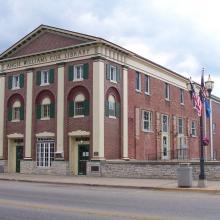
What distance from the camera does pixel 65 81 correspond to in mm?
36250

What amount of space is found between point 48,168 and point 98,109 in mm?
6714

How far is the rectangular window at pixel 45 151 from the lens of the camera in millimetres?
36938

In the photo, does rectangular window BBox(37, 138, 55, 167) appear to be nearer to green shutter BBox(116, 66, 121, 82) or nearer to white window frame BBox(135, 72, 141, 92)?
green shutter BBox(116, 66, 121, 82)

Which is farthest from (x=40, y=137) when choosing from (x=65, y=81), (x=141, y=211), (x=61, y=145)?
(x=141, y=211)

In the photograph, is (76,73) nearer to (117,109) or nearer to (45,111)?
(117,109)

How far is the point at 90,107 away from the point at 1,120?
10103 millimetres

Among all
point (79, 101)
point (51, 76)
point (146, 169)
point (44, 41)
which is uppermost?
point (44, 41)

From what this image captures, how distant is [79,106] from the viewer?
35.5 metres

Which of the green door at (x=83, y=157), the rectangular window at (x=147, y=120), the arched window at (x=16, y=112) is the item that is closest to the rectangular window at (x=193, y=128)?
the rectangular window at (x=147, y=120)

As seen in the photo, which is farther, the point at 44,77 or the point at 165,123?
the point at 165,123

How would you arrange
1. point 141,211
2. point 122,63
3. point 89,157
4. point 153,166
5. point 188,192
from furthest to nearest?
point 122,63 → point 89,157 → point 153,166 → point 188,192 → point 141,211

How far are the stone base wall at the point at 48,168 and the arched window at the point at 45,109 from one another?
3755 millimetres

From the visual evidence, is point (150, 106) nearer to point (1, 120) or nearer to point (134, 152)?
point (134, 152)

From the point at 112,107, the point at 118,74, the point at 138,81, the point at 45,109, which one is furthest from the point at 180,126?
the point at 45,109
